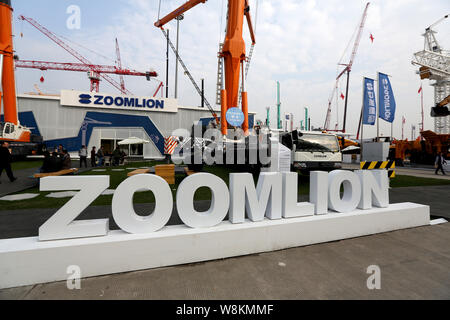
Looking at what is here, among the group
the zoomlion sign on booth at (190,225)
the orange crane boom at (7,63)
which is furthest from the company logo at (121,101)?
the zoomlion sign on booth at (190,225)

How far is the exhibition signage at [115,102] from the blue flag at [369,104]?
19.3m

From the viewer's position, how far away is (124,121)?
2323cm

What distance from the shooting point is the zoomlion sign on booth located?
84.5 inches

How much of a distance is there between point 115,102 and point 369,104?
76.6 feet

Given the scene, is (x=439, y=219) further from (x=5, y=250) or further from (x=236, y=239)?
(x=5, y=250)

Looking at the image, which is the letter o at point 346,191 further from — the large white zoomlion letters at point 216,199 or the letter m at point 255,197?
the letter m at point 255,197

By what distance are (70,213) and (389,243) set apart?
14.4 ft

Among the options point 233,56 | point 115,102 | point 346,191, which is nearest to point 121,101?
point 115,102

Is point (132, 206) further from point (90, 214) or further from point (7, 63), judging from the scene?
point (7, 63)

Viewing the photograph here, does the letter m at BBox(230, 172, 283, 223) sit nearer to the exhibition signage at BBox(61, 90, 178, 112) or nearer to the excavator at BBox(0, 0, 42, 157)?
the excavator at BBox(0, 0, 42, 157)

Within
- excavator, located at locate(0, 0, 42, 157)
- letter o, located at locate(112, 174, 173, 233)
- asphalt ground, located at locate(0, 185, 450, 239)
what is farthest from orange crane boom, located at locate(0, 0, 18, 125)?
letter o, located at locate(112, 174, 173, 233)

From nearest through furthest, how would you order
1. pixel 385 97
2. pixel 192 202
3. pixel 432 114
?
pixel 192 202 → pixel 385 97 → pixel 432 114

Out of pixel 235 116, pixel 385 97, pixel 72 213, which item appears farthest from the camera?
pixel 235 116

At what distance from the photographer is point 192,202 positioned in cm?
265
